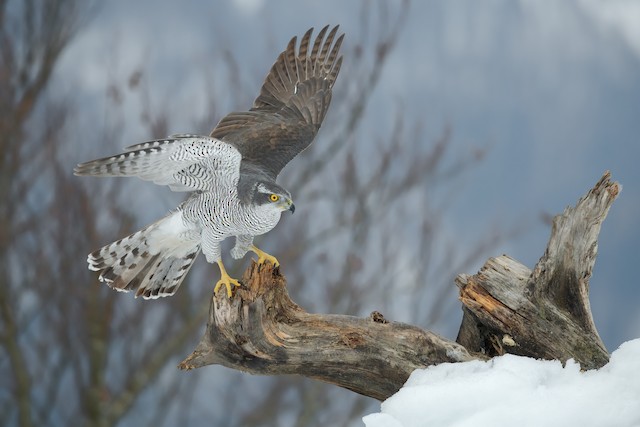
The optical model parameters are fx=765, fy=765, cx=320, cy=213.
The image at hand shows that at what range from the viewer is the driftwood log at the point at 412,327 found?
5.09m

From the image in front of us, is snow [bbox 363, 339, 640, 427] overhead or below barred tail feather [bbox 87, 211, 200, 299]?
below

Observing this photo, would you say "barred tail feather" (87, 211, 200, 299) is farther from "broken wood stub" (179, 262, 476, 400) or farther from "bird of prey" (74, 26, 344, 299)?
"broken wood stub" (179, 262, 476, 400)

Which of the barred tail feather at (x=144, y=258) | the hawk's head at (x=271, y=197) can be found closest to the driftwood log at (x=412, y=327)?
the hawk's head at (x=271, y=197)

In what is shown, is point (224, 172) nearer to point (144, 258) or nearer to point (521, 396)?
point (144, 258)

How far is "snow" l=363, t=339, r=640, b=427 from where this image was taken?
4.36 meters

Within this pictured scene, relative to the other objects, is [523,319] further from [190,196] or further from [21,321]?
[21,321]

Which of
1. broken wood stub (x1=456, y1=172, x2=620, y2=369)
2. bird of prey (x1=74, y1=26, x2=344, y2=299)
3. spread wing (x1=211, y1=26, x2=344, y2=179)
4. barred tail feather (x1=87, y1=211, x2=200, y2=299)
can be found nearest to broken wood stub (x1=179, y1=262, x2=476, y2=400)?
bird of prey (x1=74, y1=26, x2=344, y2=299)

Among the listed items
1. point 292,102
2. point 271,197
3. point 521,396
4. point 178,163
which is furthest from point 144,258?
point 521,396

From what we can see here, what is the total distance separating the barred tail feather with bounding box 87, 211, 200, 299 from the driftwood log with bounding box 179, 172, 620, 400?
856 millimetres

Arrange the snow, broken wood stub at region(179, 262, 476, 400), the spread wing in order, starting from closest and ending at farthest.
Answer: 1. the snow
2. broken wood stub at region(179, 262, 476, 400)
3. the spread wing

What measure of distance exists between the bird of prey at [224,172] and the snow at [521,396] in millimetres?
1451

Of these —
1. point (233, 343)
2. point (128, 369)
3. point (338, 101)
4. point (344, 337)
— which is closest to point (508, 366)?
point (344, 337)

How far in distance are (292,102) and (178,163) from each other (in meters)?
1.48

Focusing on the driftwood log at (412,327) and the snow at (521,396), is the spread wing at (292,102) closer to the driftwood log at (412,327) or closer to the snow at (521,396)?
the driftwood log at (412,327)
